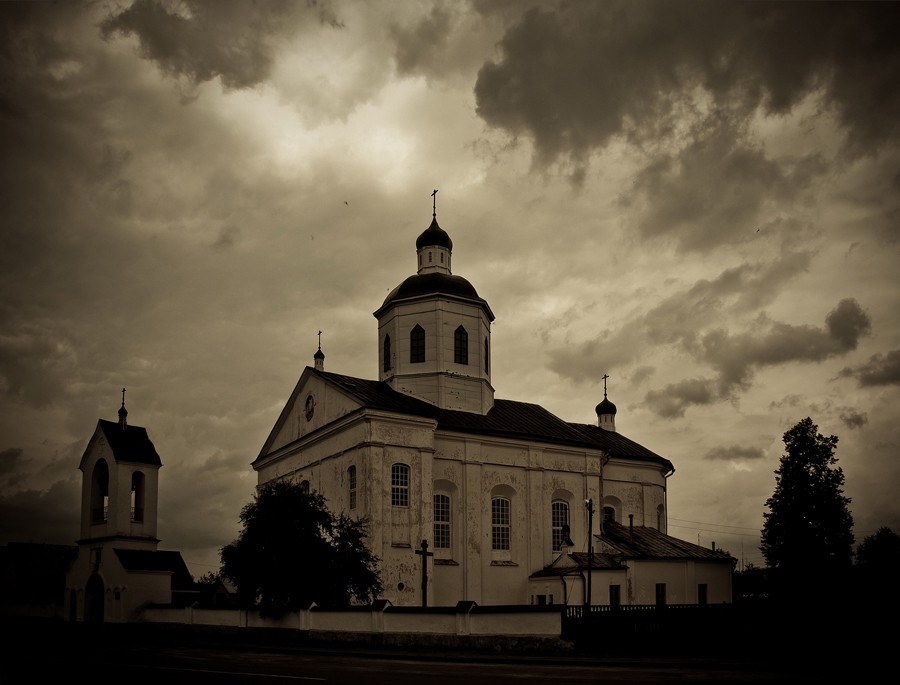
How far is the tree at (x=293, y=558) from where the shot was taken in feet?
100

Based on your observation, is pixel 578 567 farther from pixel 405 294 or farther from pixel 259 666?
pixel 259 666

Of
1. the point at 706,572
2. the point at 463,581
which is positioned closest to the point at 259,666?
the point at 463,581

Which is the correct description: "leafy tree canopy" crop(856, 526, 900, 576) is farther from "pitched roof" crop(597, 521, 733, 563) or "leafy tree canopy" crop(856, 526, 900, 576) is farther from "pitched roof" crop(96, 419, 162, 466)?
"pitched roof" crop(96, 419, 162, 466)

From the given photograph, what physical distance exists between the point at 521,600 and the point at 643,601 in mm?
5606

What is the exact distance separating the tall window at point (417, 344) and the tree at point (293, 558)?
1138cm

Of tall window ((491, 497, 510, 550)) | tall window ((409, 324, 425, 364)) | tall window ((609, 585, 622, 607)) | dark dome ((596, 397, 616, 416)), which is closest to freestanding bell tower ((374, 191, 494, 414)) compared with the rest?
tall window ((409, 324, 425, 364))

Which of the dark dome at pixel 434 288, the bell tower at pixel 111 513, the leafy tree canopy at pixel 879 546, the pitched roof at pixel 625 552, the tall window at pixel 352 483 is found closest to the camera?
the tall window at pixel 352 483

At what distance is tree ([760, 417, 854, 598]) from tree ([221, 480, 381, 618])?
86.4 feet

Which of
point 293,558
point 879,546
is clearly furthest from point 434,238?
point 879,546

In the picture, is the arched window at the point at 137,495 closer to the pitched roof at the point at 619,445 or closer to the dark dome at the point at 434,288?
the dark dome at the point at 434,288

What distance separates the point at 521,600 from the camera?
128ft

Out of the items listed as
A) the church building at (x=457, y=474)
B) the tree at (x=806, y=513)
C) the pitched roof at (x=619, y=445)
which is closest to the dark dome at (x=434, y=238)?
the church building at (x=457, y=474)

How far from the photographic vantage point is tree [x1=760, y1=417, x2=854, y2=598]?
47625 millimetres

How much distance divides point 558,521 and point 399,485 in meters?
10.1
